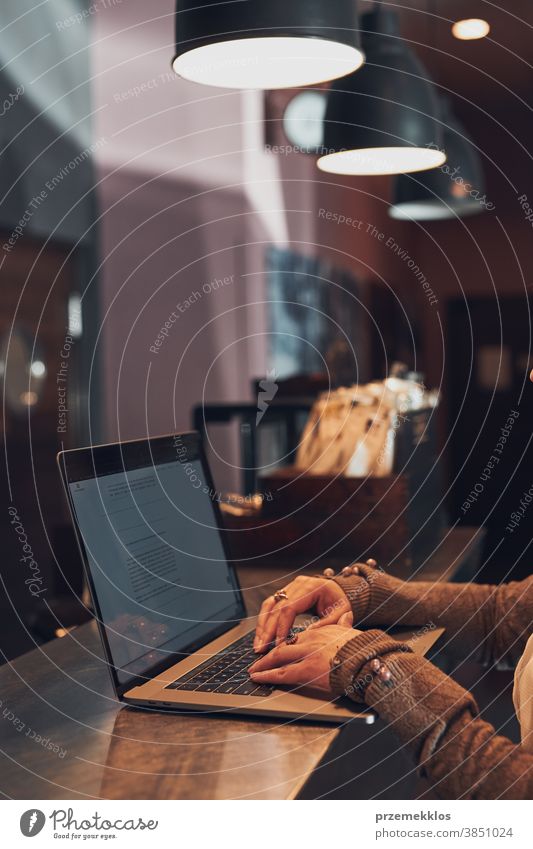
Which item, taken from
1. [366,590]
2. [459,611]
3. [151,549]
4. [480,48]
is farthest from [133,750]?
[480,48]

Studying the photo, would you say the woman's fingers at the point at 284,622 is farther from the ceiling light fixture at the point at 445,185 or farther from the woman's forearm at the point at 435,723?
the ceiling light fixture at the point at 445,185

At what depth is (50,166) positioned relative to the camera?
299 centimetres

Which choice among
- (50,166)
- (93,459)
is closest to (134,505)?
(93,459)

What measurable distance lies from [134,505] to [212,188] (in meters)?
2.69

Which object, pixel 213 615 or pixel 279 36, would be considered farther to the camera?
pixel 213 615

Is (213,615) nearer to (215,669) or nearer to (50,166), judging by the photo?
(215,669)

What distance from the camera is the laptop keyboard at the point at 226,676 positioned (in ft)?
3.11

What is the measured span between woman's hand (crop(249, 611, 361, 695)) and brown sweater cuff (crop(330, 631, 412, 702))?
19 mm

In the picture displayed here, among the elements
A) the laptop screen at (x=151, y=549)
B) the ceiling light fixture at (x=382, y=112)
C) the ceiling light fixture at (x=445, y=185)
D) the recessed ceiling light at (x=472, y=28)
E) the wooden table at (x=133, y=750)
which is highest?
the recessed ceiling light at (x=472, y=28)

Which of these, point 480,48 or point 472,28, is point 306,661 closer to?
point 472,28

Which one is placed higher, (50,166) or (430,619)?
(50,166)

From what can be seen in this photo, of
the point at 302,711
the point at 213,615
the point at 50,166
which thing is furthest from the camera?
the point at 50,166

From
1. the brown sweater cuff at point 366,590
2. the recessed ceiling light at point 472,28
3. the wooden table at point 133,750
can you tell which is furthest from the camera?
the recessed ceiling light at point 472,28

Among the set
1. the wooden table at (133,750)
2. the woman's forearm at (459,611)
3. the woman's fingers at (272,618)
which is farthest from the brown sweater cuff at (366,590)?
the wooden table at (133,750)
